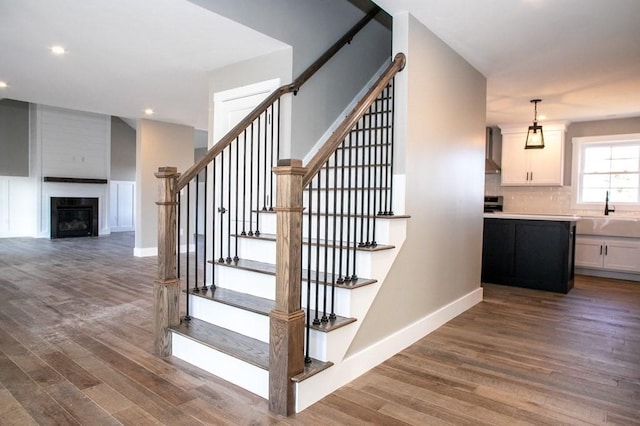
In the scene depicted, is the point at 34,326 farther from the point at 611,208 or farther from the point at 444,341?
the point at 611,208

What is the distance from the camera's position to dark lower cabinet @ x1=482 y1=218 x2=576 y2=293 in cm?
485

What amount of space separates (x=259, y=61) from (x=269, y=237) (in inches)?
70.3

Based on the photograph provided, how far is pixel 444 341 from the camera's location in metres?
3.18

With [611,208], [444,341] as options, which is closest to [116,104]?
[444,341]

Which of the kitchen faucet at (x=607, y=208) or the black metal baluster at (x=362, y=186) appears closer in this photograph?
the black metal baluster at (x=362, y=186)

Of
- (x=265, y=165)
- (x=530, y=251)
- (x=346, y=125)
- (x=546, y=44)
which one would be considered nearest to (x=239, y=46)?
(x=265, y=165)

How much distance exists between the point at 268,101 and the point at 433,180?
5.09ft

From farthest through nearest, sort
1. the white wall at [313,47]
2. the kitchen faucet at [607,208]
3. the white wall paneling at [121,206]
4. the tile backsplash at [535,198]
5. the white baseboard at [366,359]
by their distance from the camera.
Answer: the white wall paneling at [121,206], the tile backsplash at [535,198], the kitchen faucet at [607,208], the white wall at [313,47], the white baseboard at [366,359]

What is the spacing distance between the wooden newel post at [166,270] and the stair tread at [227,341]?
92 millimetres

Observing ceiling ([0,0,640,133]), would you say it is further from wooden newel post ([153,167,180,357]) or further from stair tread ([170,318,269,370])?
stair tread ([170,318,269,370])

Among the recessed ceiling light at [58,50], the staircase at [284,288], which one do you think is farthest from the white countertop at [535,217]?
the recessed ceiling light at [58,50]

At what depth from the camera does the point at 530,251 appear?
506 cm

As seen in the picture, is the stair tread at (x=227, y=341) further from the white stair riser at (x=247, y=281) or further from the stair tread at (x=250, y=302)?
the white stair riser at (x=247, y=281)

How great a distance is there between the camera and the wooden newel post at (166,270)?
268 cm
